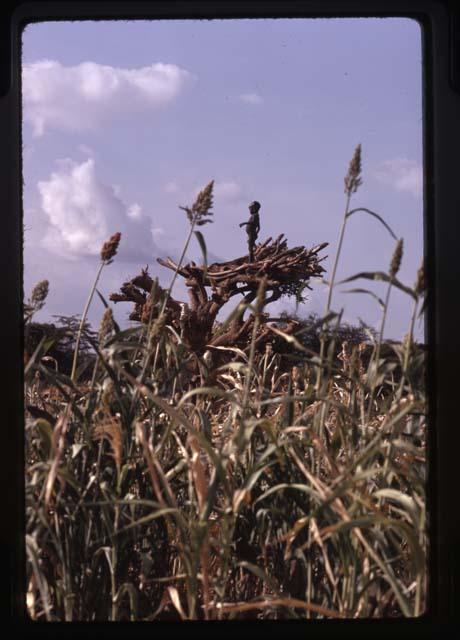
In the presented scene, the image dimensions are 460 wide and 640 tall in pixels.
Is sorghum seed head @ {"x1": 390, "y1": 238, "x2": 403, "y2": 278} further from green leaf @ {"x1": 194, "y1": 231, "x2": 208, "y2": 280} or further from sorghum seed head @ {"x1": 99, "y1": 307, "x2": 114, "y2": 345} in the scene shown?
sorghum seed head @ {"x1": 99, "y1": 307, "x2": 114, "y2": 345}

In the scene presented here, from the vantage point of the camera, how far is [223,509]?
3.54 feet

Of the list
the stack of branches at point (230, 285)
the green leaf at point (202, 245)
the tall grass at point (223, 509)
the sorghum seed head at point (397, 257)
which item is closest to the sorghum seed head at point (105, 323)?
the tall grass at point (223, 509)

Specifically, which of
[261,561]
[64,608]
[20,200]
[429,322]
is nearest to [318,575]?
[261,561]

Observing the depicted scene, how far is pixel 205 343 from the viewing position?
220cm

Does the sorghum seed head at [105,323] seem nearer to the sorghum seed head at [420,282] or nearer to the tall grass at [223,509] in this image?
the tall grass at [223,509]

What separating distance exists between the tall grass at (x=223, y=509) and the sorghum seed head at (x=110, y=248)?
109 mm

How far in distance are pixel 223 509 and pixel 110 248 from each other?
0.41 meters

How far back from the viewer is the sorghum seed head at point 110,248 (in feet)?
3.33

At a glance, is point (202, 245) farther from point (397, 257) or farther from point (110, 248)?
point (397, 257)

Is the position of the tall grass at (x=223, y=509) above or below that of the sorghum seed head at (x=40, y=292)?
below

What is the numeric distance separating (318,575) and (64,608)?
1.24 ft

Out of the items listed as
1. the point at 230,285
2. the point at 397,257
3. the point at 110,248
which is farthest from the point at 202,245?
the point at 230,285

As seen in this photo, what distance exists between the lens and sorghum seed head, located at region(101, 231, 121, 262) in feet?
3.33

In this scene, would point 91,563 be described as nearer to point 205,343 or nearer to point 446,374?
point 446,374
